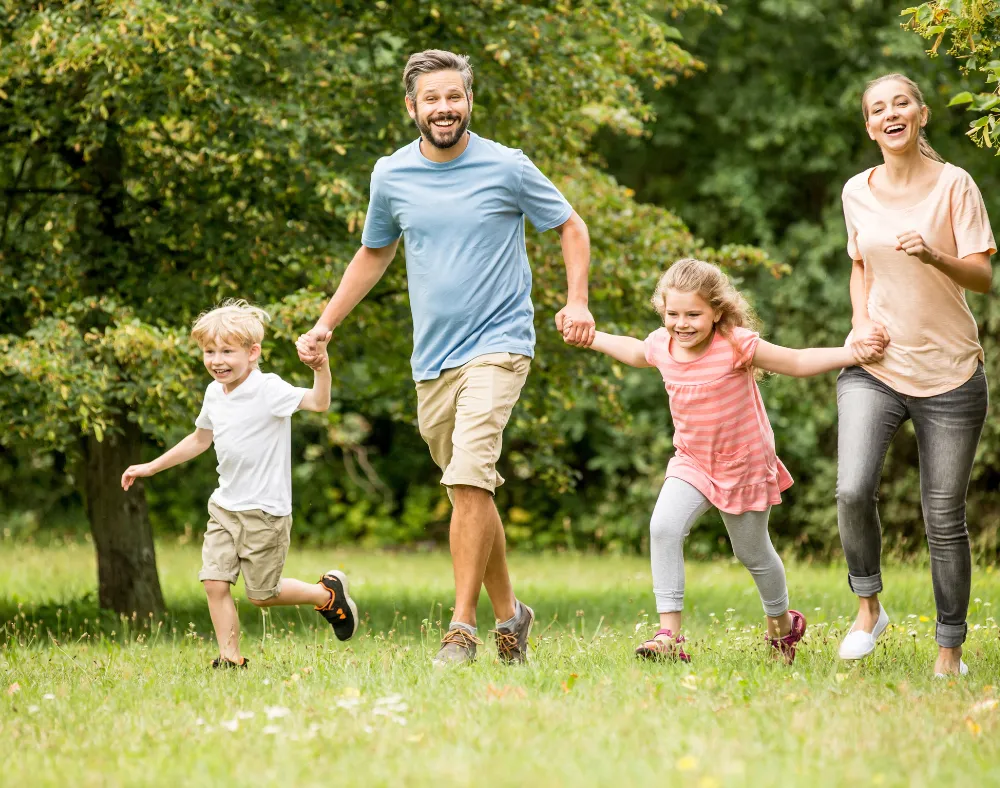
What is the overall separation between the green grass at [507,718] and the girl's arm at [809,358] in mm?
1136

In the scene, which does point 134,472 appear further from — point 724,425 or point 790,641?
point 790,641

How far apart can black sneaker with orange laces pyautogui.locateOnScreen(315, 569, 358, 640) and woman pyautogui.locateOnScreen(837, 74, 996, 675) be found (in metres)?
2.31

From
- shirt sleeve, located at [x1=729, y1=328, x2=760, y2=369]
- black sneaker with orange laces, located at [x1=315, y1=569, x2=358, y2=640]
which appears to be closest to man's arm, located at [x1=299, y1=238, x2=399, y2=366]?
black sneaker with orange laces, located at [x1=315, y1=569, x2=358, y2=640]

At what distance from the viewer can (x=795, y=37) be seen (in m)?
15.1

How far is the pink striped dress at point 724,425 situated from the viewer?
491cm

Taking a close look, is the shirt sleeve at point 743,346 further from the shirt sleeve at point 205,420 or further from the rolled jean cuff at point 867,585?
the shirt sleeve at point 205,420

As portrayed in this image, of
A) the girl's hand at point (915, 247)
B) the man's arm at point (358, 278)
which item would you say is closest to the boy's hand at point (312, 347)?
the man's arm at point (358, 278)

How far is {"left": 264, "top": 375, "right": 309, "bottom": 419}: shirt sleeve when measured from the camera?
550cm

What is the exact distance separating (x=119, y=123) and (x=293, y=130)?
123cm

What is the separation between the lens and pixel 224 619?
17.8 ft

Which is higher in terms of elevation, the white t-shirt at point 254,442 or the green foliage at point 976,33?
the green foliage at point 976,33

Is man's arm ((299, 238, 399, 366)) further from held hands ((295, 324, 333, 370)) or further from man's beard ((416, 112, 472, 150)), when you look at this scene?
man's beard ((416, 112, 472, 150))

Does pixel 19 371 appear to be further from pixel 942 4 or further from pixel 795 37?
pixel 795 37

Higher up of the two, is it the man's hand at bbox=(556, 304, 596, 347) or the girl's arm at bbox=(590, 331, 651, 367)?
the man's hand at bbox=(556, 304, 596, 347)
